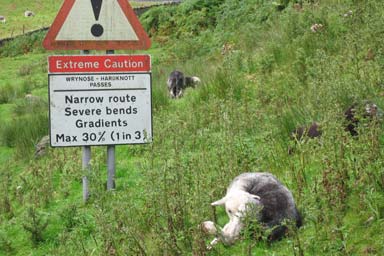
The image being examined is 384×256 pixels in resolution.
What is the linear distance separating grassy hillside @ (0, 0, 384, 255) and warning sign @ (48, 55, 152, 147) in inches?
13.8

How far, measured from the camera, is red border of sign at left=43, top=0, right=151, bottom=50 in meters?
5.60

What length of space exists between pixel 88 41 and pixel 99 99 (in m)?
0.53

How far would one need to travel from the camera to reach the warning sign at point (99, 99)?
5.59 meters

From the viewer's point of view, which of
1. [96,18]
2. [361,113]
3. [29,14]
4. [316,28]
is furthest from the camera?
[29,14]

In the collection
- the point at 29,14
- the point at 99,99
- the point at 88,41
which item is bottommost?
the point at 99,99

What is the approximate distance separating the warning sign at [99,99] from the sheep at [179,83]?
15.1 feet

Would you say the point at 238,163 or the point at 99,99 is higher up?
the point at 99,99

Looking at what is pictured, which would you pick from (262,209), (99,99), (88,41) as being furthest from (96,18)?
(262,209)

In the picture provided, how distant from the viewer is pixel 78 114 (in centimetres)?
563

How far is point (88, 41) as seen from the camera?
5.67m

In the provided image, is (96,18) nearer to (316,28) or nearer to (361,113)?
(361,113)

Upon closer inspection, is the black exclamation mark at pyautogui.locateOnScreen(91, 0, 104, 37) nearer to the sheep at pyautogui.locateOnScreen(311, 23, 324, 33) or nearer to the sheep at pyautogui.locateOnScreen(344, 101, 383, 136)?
the sheep at pyautogui.locateOnScreen(344, 101, 383, 136)

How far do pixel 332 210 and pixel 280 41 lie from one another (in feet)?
22.7

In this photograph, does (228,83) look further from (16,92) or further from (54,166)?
(16,92)
